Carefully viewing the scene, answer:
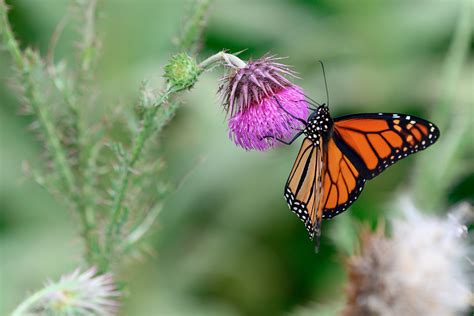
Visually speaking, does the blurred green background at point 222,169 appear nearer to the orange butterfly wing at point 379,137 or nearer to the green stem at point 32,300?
the orange butterfly wing at point 379,137

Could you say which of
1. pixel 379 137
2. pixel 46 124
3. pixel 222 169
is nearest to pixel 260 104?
pixel 379 137

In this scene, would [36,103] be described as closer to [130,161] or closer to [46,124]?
[46,124]

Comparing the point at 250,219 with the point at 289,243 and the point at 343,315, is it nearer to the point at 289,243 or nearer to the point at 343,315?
the point at 289,243

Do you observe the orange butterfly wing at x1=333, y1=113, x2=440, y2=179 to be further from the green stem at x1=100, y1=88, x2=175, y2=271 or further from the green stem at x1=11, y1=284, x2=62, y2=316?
the green stem at x1=11, y1=284, x2=62, y2=316

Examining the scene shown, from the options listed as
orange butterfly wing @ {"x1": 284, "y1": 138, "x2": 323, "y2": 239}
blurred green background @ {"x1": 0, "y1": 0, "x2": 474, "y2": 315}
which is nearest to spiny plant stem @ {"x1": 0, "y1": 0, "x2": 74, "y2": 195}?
orange butterfly wing @ {"x1": 284, "y1": 138, "x2": 323, "y2": 239}

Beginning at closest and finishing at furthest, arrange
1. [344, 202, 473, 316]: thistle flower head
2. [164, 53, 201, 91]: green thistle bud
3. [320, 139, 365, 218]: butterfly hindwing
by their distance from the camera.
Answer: [164, 53, 201, 91]: green thistle bud, [344, 202, 473, 316]: thistle flower head, [320, 139, 365, 218]: butterfly hindwing

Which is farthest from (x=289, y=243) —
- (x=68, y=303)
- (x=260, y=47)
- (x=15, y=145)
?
(x=68, y=303)

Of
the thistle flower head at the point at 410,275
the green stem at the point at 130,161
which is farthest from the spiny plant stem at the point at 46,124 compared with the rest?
the thistle flower head at the point at 410,275
